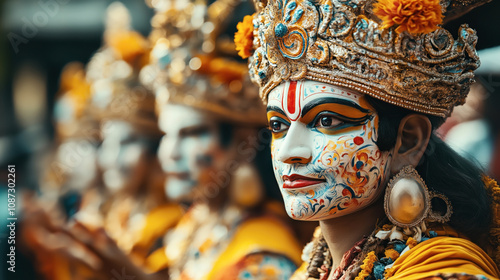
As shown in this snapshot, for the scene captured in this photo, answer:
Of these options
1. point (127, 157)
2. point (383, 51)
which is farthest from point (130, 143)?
point (383, 51)

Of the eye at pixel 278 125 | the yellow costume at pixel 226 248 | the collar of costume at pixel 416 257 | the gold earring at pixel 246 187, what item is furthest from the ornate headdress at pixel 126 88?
the collar of costume at pixel 416 257

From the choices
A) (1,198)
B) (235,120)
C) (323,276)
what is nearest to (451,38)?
(323,276)

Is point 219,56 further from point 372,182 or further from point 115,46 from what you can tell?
point 372,182

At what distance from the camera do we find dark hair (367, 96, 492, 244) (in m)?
2.78

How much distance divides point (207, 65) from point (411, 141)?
254 cm

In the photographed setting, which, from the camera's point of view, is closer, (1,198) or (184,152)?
(184,152)

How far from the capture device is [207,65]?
5.11 metres

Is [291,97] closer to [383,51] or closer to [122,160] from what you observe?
[383,51]

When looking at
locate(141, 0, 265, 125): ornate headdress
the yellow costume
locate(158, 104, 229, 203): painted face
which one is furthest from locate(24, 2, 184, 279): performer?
locate(141, 0, 265, 125): ornate headdress

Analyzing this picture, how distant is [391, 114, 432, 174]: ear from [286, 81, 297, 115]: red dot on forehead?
451mm

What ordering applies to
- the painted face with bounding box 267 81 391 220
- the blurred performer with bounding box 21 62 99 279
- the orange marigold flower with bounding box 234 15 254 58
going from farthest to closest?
the blurred performer with bounding box 21 62 99 279, the orange marigold flower with bounding box 234 15 254 58, the painted face with bounding box 267 81 391 220

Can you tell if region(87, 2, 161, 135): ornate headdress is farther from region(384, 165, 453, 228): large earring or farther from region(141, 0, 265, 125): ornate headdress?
region(384, 165, 453, 228): large earring

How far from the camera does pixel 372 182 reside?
2736 mm

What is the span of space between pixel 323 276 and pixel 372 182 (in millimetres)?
589
